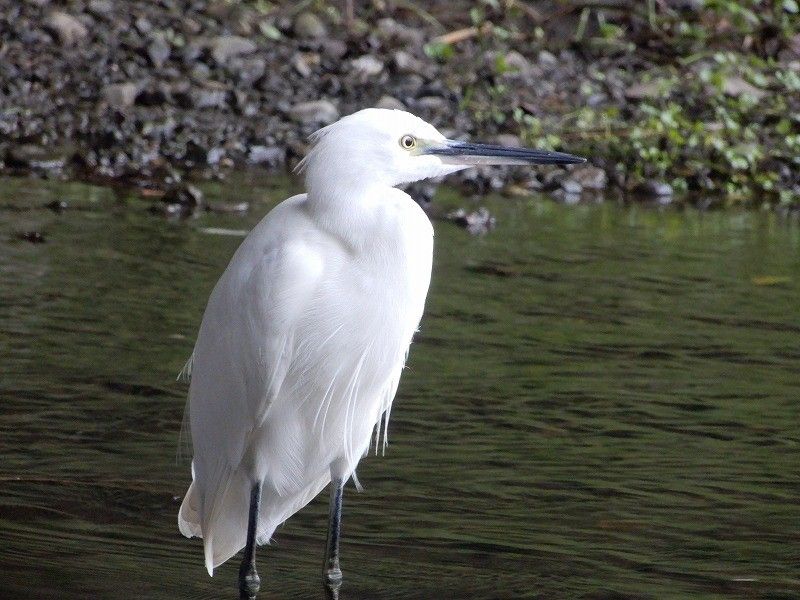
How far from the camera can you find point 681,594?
11.9 ft

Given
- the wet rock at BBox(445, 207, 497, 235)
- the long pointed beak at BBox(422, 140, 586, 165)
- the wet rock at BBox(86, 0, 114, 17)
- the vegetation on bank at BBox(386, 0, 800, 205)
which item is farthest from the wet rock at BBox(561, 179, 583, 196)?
the long pointed beak at BBox(422, 140, 586, 165)

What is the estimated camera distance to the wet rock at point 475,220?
864cm

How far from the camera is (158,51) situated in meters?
11.6

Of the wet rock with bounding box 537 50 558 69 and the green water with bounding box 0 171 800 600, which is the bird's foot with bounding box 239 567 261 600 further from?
the wet rock with bounding box 537 50 558 69

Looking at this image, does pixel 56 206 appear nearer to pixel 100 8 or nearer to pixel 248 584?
pixel 100 8

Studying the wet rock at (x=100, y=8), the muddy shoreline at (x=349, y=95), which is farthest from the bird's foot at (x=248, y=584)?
the wet rock at (x=100, y=8)

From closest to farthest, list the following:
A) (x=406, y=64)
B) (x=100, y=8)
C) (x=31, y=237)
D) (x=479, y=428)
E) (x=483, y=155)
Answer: (x=483, y=155), (x=479, y=428), (x=31, y=237), (x=406, y=64), (x=100, y=8)

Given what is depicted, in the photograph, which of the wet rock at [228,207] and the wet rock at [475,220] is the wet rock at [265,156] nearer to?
the wet rock at [228,207]

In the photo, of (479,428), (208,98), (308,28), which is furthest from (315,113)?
(479,428)

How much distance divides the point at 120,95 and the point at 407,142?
7.56 m

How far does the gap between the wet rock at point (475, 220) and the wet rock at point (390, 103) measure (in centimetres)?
211

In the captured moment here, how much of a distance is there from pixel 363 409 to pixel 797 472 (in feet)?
4.81

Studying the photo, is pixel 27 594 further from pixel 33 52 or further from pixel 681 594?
pixel 33 52

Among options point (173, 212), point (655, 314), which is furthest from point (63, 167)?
point (655, 314)
